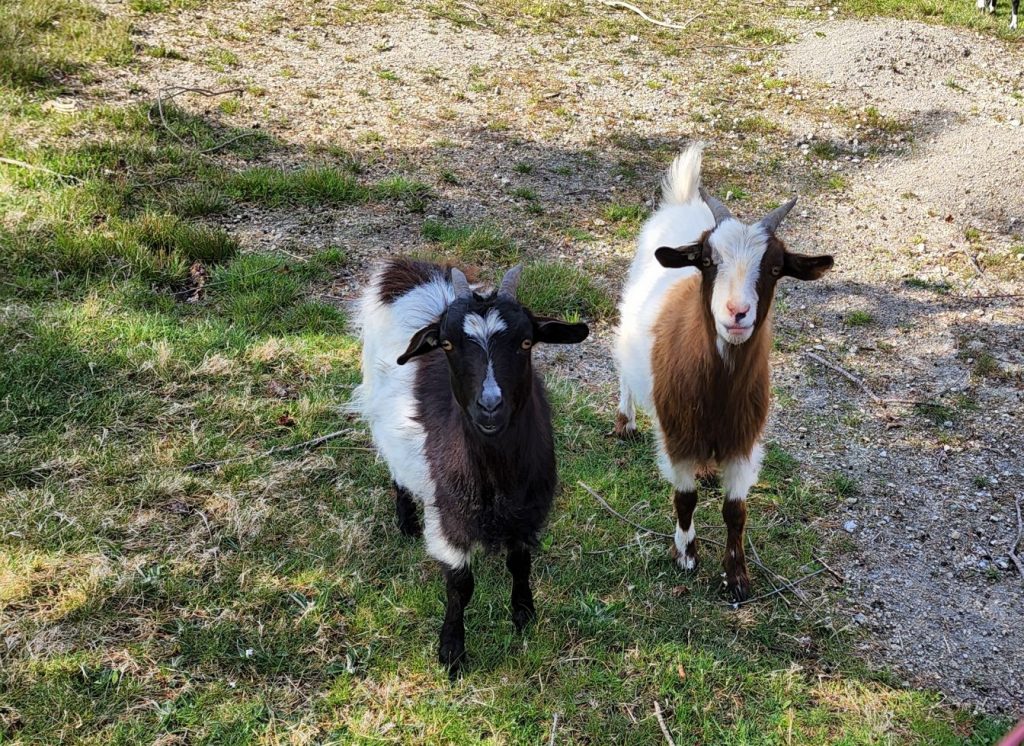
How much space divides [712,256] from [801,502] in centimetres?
186

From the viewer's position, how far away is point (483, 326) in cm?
276

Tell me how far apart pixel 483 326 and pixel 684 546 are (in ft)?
6.12

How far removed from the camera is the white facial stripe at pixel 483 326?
9.02 ft

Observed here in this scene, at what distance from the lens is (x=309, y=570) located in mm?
3676

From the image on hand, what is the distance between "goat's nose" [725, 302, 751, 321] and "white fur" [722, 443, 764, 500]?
88 centimetres

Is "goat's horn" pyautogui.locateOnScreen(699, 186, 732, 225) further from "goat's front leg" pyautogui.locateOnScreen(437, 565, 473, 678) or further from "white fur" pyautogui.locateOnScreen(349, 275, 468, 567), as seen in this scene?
"goat's front leg" pyautogui.locateOnScreen(437, 565, 473, 678)

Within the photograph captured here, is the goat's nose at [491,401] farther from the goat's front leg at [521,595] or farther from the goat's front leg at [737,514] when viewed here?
the goat's front leg at [737,514]

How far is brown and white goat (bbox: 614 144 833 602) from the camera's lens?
10.6ft

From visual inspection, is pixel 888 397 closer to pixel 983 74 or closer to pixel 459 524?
pixel 459 524

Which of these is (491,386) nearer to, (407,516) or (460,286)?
(460,286)

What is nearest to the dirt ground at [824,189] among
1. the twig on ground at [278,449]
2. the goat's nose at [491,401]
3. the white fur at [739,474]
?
the white fur at [739,474]

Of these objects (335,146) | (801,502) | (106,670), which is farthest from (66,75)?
(801,502)

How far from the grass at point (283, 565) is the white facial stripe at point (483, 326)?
1483 millimetres

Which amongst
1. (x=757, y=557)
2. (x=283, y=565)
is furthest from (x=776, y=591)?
(x=283, y=565)
